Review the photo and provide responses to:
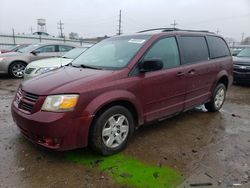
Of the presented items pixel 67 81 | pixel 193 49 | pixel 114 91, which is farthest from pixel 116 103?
pixel 193 49

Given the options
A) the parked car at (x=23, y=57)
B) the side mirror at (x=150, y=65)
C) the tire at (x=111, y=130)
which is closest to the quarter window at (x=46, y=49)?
the parked car at (x=23, y=57)

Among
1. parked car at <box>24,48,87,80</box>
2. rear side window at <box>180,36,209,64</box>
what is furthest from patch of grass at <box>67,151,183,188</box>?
parked car at <box>24,48,87,80</box>

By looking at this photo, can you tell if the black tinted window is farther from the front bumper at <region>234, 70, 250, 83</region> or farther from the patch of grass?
the front bumper at <region>234, 70, 250, 83</region>

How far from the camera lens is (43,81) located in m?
3.51

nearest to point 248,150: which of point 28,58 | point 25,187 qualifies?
point 25,187

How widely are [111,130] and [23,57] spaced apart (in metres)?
8.27

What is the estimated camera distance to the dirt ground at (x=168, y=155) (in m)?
3.01

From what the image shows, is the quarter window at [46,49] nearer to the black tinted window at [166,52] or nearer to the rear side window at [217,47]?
the rear side window at [217,47]

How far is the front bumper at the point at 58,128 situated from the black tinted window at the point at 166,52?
1.52m

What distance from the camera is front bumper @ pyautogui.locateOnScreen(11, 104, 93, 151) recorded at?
9.93 feet

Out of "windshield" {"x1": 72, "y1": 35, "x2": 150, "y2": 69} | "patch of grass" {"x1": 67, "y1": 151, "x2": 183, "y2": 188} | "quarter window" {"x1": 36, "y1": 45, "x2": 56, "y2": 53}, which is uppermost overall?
"windshield" {"x1": 72, "y1": 35, "x2": 150, "y2": 69}

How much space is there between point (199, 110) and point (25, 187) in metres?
4.31

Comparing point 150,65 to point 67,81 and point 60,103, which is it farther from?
point 60,103

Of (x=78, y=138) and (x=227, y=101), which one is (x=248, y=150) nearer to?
(x=78, y=138)
